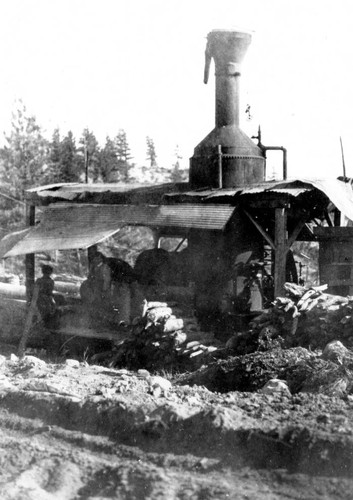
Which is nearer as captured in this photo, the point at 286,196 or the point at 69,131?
the point at 286,196

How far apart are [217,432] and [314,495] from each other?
1144 mm

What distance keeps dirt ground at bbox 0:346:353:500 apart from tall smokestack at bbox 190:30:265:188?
Answer: 9.08 m

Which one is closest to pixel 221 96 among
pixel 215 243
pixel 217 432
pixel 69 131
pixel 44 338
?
pixel 215 243

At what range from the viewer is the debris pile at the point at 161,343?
36.9 feet

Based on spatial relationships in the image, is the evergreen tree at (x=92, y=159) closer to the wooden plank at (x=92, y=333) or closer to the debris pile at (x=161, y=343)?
the wooden plank at (x=92, y=333)

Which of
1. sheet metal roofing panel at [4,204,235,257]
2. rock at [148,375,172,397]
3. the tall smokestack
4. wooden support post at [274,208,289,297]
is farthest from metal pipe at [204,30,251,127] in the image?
rock at [148,375,172,397]

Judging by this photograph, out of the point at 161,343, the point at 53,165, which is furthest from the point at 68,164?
the point at 161,343

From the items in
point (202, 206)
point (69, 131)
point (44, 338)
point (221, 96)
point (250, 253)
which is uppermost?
point (69, 131)

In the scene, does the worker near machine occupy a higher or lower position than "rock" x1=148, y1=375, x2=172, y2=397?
higher

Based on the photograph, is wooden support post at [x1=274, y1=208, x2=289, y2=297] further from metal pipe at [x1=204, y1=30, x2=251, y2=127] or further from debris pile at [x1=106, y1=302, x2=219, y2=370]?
metal pipe at [x1=204, y1=30, x2=251, y2=127]

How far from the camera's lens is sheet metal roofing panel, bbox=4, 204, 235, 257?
1287 cm

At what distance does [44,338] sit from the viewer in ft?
48.6

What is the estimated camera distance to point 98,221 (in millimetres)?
14102

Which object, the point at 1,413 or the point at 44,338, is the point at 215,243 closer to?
the point at 44,338
